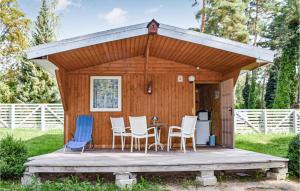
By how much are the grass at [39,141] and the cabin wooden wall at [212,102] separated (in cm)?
471

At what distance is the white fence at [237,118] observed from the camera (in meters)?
12.9

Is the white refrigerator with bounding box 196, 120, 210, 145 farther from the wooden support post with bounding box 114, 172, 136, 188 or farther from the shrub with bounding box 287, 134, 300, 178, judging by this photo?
the wooden support post with bounding box 114, 172, 136, 188

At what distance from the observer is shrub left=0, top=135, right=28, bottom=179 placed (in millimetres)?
5441

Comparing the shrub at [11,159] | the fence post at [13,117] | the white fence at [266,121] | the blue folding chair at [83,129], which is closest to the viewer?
the shrub at [11,159]

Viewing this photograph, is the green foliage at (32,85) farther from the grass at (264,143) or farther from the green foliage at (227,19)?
the grass at (264,143)

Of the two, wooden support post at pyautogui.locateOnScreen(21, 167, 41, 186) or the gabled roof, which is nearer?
wooden support post at pyautogui.locateOnScreen(21, 167, 41, 186)

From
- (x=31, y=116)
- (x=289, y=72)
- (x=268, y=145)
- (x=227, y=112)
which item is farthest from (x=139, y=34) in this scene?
(x=289, y=72)

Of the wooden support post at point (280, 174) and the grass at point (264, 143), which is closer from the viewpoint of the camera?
the wooden support post at point (280, 174)

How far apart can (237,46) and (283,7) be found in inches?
608

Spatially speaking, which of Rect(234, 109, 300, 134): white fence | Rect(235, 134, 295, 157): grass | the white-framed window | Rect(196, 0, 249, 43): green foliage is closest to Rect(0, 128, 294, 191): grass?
Rect(235, 134, 295, 157): grass

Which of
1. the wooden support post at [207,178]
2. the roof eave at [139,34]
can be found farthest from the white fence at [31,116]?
the wooden support post at [207,178]

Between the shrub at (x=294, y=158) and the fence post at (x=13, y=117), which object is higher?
the fence post at (x=13, y=117)

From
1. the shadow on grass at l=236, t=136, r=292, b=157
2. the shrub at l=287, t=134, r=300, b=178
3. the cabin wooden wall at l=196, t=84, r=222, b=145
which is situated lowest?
the shadow on grass at l=236, t=136, r=292, b=157

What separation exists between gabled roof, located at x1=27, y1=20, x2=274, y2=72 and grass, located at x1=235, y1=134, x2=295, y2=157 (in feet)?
9.20
